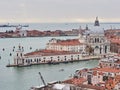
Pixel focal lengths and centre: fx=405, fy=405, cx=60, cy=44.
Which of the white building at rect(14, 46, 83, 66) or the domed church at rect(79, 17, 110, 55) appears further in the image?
the domed church at rect(79, 17, 110, 55)

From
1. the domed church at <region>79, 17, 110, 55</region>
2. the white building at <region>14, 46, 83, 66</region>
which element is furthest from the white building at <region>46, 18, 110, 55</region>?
the white building at <region>14, 46, 83, 66</region>

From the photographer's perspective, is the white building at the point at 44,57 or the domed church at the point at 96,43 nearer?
the white building at the point at 44,57

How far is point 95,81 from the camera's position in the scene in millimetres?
9133

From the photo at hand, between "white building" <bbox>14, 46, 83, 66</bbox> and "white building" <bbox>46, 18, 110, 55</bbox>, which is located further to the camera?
"white building" <bbox>46, 18, 110, 55</bbox>

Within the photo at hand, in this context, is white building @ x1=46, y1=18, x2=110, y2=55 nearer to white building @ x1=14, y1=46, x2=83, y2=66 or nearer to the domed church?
the domed church

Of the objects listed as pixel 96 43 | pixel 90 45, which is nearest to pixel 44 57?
pixel 90 45

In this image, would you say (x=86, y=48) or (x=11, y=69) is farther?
(x=86, y=48)

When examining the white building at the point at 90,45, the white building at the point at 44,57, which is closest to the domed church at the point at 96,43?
the white building at the point at 90,45

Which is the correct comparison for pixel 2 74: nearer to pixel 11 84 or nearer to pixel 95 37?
pixel 11 84

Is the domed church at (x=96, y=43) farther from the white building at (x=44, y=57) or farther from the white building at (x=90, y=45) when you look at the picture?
the white building at (x=44, y=57)

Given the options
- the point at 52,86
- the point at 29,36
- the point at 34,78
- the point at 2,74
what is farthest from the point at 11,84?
the point at 29,36

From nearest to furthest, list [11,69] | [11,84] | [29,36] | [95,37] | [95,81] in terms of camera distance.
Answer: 1. [95,81]
2. [11,84]
3. [11,69]
4. [95,37]
5. [29,36]

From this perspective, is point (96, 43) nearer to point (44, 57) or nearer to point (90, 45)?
point (90, 45)

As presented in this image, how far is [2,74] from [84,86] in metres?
4.68
